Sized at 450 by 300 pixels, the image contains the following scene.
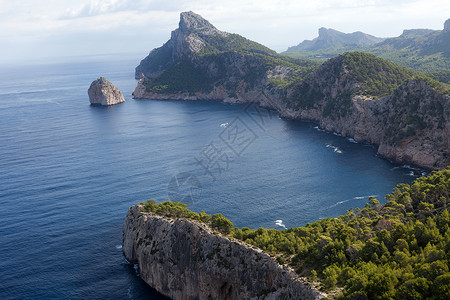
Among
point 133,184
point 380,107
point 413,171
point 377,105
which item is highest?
point 377,105

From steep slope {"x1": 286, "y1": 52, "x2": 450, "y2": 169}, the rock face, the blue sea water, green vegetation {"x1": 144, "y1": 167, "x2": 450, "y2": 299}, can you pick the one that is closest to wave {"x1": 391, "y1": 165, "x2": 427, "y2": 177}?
the blue sea water

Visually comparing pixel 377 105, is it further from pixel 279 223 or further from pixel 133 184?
pixel 133 184

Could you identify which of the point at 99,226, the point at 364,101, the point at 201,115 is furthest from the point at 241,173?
the point at 201,115

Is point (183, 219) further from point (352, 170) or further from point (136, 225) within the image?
point (352, 170)

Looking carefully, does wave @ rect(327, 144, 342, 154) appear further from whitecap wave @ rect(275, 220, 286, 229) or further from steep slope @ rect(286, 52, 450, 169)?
whitecap wave @ rect(275, 220, 286, 229)

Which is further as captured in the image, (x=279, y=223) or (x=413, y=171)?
(x=413, y=171)

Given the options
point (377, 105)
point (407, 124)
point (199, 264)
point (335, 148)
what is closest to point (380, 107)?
point (377, 105)
